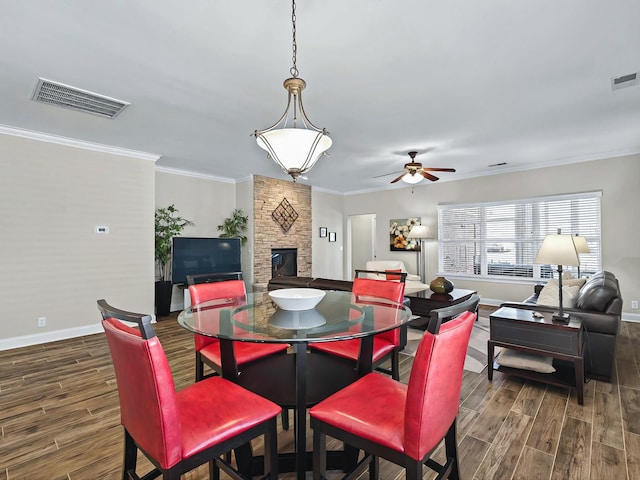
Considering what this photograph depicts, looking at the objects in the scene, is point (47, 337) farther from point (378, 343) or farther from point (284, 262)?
point (378, 343)

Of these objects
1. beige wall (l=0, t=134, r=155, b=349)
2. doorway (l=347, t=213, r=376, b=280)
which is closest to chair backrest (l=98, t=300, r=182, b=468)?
beige wall (l=0, t=134, r=155, b=349)

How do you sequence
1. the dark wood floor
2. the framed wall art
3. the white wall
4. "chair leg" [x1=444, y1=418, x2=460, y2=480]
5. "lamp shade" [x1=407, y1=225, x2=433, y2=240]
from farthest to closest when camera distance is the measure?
the white wall → the framed wall art → "lamp shade" [x1=407, y1=225, x2=433, y2=240] → the dark wood floor → "chair leg" [x1=444, y1=418, x2=460, y2=480]

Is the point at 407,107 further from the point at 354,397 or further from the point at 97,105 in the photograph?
the point at 97,105

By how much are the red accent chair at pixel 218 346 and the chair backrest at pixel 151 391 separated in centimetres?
76

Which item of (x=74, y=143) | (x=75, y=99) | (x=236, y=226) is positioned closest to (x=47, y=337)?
(x=74, y=143)

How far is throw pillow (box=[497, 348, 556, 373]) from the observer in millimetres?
2768

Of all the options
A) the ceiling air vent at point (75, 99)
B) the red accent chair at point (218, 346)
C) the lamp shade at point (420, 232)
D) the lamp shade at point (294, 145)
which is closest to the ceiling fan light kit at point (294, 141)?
the lamp shade at point (294, 145)

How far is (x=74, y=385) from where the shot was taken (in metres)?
2.90

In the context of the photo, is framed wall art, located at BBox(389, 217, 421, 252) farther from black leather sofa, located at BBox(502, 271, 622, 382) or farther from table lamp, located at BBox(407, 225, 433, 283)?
black leather sofa, located at BBox(502, 271, 622, 382)

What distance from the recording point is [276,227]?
22.5 feet

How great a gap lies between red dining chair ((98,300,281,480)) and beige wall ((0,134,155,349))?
3796 mm

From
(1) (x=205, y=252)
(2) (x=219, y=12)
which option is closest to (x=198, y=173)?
(1) (x=205, y=252)

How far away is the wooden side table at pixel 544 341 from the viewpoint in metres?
2.58

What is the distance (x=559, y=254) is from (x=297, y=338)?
2625mm
